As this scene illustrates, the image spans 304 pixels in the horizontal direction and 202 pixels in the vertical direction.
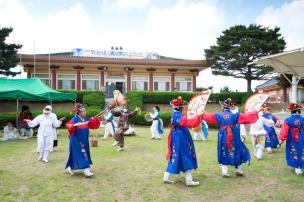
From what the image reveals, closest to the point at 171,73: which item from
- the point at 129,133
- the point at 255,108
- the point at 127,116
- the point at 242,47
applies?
the point at 242,47

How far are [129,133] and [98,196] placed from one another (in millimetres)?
10060

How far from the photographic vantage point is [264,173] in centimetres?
742

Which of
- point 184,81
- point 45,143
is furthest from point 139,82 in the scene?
point 45,143

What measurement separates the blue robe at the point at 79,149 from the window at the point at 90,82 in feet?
82.0

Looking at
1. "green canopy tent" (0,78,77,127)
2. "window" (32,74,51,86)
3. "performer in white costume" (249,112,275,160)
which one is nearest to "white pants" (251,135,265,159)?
"performer in white costume" (249,112,275,160)

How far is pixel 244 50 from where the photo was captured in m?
28.5

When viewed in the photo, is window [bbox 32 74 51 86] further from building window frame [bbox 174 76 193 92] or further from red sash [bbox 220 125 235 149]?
red sash [bbox 220 125 235 149]

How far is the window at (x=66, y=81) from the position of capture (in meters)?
31.3

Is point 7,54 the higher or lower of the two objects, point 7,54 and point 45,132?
the higher

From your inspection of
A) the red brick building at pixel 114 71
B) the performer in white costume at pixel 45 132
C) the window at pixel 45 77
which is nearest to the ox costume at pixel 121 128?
the performer in white costume at pixel 45 132

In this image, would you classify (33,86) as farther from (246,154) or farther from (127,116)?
(246,154)

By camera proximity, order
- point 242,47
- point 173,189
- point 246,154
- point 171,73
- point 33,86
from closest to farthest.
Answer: point 173,189 < point 246,154 < point 33,86 < point 242,47 < point 171,73

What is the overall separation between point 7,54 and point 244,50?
66.3ft

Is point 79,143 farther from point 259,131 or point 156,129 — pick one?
point 156,129
